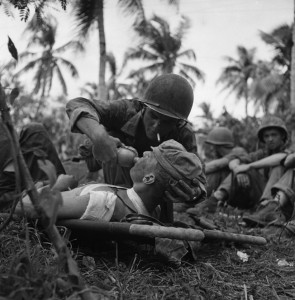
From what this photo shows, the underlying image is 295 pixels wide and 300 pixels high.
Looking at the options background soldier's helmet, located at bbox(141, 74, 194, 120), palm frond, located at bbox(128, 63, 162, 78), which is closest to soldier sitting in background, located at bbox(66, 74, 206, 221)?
background soldier's helmet, located at bbox(141, 74, 194, 120)

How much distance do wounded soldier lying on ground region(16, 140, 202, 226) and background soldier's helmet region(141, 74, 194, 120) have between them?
25.1 inches

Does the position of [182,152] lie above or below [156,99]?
below

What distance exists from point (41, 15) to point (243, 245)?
245 cm

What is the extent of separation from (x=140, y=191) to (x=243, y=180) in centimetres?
380

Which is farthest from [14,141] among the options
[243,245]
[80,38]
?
[80,38]

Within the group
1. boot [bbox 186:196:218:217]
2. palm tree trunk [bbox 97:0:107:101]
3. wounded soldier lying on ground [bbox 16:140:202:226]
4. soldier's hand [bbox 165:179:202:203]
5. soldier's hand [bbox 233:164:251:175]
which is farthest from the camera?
palm tree trunk [bbox 97:0:107:101]

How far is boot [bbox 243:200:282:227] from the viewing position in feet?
16.1

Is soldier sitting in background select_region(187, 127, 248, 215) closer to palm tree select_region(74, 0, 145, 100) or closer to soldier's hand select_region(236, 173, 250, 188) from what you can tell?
soldier's hand select_region(236, 173, 250, 188)

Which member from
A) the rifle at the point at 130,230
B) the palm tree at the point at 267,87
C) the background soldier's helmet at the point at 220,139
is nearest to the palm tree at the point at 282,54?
the palm tree at the point at 267,87

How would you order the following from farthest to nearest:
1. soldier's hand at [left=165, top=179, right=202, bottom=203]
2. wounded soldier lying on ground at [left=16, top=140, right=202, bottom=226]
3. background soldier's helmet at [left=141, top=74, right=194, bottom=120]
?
background soldier's helmet at [left=141, top=74, right=194, bottom=120]
soldier's hand at [left=165, top=179, right=202, bottom=203]
wounded soldier lying on ground at [left=16, top=140, right=202, bottom=226]

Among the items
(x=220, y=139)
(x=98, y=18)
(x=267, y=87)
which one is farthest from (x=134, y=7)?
(x=267, y=87)

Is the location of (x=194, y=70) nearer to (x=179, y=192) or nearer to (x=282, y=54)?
(x=282, y=54)

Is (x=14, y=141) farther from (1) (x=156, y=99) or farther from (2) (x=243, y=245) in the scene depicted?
(2) (x=243, y=245)

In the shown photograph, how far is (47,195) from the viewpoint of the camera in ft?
5.24
